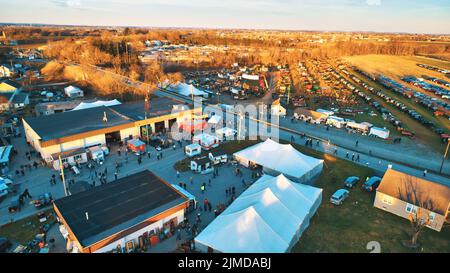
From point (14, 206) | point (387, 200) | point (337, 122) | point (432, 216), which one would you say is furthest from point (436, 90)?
point (14, 206)

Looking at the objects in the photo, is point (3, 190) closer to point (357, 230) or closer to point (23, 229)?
point (23, 229)

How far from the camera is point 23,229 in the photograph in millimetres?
15547

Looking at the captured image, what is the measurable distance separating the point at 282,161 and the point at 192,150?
25.3 ft

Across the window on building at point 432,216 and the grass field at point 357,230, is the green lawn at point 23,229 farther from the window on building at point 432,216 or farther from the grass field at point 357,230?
the window on building at point 432,216

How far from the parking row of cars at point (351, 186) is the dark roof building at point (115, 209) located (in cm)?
945

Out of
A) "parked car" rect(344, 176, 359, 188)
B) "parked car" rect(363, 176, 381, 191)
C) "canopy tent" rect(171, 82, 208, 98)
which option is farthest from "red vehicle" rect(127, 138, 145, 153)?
"canopy tent" rect(171, 82, 208, 98)

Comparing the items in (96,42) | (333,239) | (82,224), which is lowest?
(333,239)

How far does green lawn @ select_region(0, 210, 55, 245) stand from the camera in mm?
14914

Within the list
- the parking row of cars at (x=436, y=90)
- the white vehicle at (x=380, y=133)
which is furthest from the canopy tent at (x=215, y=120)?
the parking row of cars at (x=436, y=90)

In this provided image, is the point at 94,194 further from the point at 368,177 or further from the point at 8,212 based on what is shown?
the point at 368,177

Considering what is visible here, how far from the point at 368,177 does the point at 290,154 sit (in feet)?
19.1

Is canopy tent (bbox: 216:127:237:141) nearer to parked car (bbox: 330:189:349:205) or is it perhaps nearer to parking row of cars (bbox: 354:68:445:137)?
parked car (bbox: 330:189:349:205)
